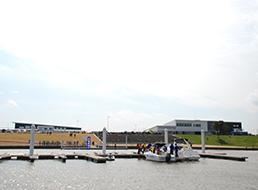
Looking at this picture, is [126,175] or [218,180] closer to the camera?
[218,180]

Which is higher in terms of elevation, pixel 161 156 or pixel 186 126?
pixel 186 126

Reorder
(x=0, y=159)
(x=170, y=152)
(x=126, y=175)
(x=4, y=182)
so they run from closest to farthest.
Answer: (x=4, y=182) < (x=126, y=175) < (x=0, y=159) < (x=170, y=152)

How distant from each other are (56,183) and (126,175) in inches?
269

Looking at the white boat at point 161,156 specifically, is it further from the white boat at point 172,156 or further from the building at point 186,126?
the building at point 186,126

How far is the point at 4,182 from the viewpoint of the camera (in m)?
20.4

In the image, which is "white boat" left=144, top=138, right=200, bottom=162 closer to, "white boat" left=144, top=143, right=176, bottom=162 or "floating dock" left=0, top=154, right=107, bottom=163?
"white boat" left=144, top=143, right=176, bottom=162

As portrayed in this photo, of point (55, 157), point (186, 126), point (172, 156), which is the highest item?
point (186, 126)

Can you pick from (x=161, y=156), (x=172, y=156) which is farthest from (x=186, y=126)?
(x=161, y=156)

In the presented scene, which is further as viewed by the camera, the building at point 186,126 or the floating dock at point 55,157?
the building at point 186,126

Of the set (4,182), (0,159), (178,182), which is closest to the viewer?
(4,182)

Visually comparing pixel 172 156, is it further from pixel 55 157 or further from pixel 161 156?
pixel 55 157

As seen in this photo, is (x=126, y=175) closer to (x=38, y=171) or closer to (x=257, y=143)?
(x=38, y=171)

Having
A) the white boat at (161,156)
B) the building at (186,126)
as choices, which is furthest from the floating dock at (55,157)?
the building at (186,126)

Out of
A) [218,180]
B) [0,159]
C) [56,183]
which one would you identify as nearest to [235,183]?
[218,180]
